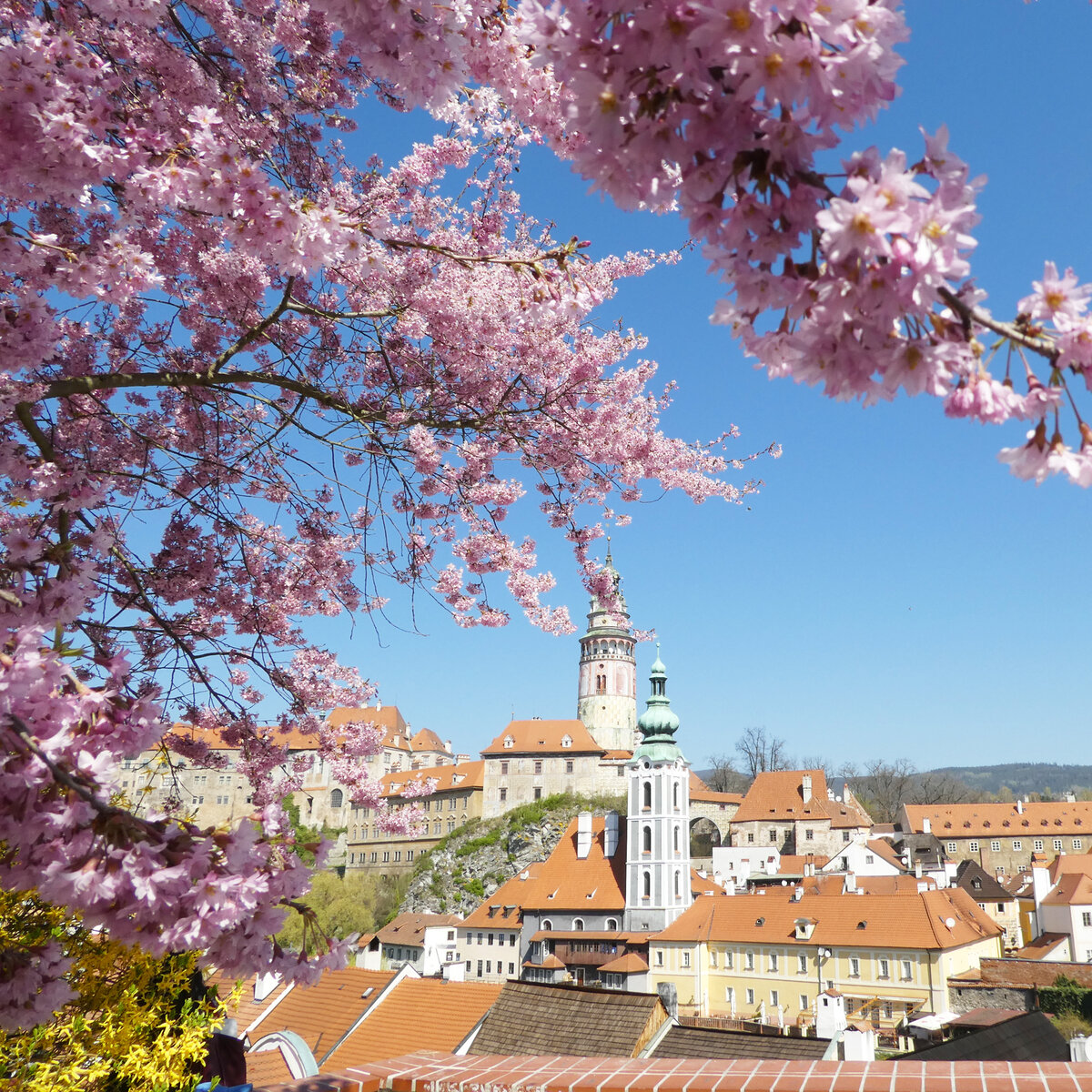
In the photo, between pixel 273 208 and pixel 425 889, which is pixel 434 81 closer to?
pixel 273 208

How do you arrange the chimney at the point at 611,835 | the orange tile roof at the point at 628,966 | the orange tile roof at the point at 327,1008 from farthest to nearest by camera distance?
the chimney at the point at 611,835 < the orange tile roof at the point at 628,966 < the orange tile roof at the point at 327,1008

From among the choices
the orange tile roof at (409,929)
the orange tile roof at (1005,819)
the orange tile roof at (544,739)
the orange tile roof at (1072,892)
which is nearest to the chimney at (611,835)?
the orange tile roof at (409,929)

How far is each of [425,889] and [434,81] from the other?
2640 inches

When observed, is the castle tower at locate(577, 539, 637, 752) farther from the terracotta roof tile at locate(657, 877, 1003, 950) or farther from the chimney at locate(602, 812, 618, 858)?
the terracotta roof tile at locate(657, 877, 1003, 950)

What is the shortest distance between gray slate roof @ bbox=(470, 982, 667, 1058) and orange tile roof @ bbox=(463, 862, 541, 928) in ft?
120

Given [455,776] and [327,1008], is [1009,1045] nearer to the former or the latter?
[327,1008]

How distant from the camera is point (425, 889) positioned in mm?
64250

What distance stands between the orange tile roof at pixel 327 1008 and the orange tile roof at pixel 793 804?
4988 centimetres

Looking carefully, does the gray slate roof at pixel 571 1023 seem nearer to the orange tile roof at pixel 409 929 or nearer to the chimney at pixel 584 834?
the orange tile roof at pixel 409 929

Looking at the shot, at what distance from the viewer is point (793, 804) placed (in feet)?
211

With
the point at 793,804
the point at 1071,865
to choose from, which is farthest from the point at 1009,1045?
the point at 793,804

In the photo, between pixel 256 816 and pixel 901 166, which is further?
pixel 256 816

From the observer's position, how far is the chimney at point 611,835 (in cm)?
5272

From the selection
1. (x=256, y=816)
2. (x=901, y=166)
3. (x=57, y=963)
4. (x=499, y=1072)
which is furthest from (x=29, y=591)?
(x=499, y=1072)
